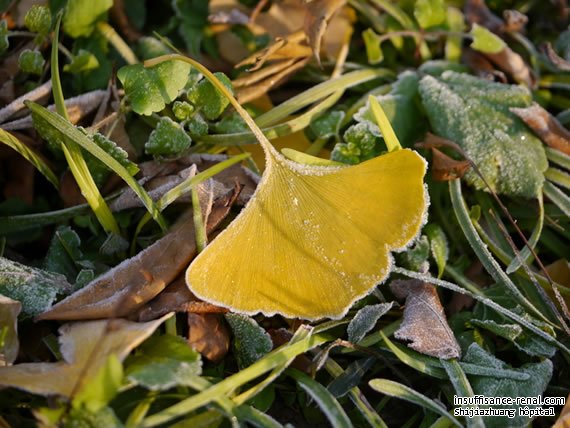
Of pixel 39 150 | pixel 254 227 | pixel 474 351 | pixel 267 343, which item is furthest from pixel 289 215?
pixel 39 150

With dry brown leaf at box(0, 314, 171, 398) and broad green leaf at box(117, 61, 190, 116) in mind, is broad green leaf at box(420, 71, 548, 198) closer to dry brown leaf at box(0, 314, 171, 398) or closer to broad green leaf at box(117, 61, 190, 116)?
broad green leaf at box(117, 61, 190, 116)

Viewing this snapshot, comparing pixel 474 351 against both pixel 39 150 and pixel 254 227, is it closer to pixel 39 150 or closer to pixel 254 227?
pixel 254 227

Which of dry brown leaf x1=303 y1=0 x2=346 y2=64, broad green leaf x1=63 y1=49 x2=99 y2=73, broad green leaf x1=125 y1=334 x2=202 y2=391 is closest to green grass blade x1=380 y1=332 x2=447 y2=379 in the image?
broad green leaf x1=125 y1=334 x2=202 y2=391

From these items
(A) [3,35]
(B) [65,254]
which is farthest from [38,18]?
(B) [65,254]

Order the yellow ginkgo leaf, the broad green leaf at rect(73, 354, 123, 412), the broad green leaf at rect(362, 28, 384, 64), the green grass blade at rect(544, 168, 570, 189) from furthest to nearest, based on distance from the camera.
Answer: the broad green leaf at rect(362, 28, 384, 64) < the green grass blade at rect(544, 168, 570, 189) < the yellow ginkgo leaf < the broad green leaf at rect(73, 354, 123, 412)

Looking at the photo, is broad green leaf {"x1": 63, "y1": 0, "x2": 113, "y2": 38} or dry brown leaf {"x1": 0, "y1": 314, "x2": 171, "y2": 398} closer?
dry brown leaf {"x1": 0, "y1": 314, "x2": 171, "y2": 398}

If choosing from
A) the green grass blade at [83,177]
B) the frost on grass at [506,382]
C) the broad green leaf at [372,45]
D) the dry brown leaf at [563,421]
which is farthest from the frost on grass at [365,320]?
the broad green leaf at [372,45]

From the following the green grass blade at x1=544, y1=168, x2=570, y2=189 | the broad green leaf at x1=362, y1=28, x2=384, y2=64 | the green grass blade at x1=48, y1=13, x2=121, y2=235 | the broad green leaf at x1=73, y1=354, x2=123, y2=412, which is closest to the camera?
the broad green leaf at x1=73, y1=354, x2=123, y2=412

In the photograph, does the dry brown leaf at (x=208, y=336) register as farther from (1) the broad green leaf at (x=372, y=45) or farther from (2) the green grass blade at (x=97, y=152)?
(1) the broad green leaf at (x=372, y=45)
